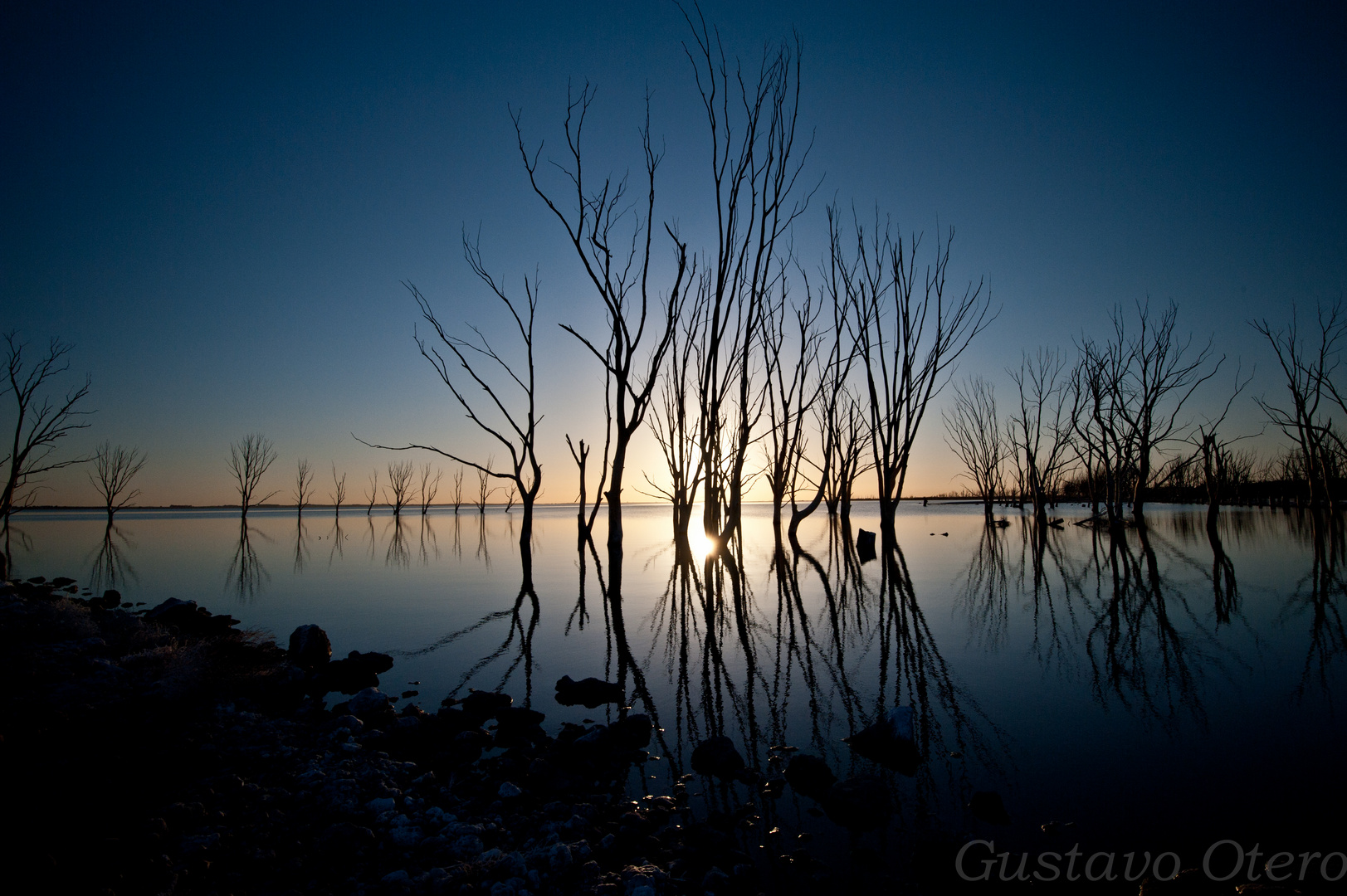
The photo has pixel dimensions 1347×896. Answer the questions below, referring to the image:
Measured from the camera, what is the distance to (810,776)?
2.42 m

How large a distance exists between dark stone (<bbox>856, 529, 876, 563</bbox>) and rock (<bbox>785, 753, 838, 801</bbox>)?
9360 mm

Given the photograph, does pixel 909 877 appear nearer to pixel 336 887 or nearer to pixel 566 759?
pixel 566 759

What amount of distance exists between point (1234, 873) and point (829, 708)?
1.74m

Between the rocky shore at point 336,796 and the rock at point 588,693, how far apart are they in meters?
0.02

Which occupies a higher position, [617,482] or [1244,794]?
[617,482]

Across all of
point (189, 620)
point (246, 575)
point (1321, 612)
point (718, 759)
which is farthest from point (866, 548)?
point (246, 575)

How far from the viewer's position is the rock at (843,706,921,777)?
2568mm

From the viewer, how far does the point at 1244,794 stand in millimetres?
2170

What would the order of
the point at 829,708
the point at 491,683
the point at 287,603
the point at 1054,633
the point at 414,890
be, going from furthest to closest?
the point at 287,603 < the point at 1054,633 < the point at 491,683 < the point at 829,708 < the point at 414,890

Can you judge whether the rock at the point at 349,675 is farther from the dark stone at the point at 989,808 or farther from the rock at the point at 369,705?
the dark stone at the point at 989,808

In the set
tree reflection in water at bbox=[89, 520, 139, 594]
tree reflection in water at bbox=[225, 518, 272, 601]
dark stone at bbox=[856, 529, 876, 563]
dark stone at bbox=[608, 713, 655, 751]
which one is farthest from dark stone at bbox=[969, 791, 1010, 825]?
tree reflection in water at bbox=[89, 520, 139, 594]

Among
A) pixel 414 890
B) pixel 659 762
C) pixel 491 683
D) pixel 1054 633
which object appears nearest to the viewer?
pixel 414 890

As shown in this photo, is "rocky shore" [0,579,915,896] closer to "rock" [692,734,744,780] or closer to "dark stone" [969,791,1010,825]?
"rock" [692,734,744,780]

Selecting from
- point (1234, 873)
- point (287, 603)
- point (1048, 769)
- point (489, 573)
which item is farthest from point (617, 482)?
point (1234, 873)
